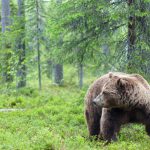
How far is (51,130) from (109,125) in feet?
8.19

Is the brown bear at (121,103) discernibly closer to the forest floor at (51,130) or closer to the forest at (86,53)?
the forest floor at (51,130)

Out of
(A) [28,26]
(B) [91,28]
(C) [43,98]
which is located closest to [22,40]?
(A) [28,26]

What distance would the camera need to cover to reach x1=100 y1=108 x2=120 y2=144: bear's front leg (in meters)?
8.60

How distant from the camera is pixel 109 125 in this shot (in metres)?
8.59

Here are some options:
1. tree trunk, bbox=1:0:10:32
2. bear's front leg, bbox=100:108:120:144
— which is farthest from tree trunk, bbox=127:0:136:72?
tree trunk, bbox=1:0:10:32

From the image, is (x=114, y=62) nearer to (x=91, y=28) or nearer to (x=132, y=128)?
(x=91, y=28)

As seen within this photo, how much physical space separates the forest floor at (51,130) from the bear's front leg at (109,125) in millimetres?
199

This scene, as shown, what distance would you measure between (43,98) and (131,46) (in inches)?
216

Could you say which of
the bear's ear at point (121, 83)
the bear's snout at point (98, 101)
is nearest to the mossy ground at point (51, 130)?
the bear's snout at point (98, 101)

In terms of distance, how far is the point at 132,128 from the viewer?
442 inches

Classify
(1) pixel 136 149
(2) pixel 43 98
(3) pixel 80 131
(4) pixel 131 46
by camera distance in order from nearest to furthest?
(1) pixel 136 149
(3) pixel 80 131
(4) pixel 131 46
(2) pixel 43 98

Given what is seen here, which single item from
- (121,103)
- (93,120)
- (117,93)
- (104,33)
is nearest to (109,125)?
(121,103)

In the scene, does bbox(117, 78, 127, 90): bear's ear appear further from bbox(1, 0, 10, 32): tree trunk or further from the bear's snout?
bbox(1, 0, 10, 32): tree trunk

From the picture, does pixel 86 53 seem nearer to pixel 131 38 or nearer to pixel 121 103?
pixel 131 38
